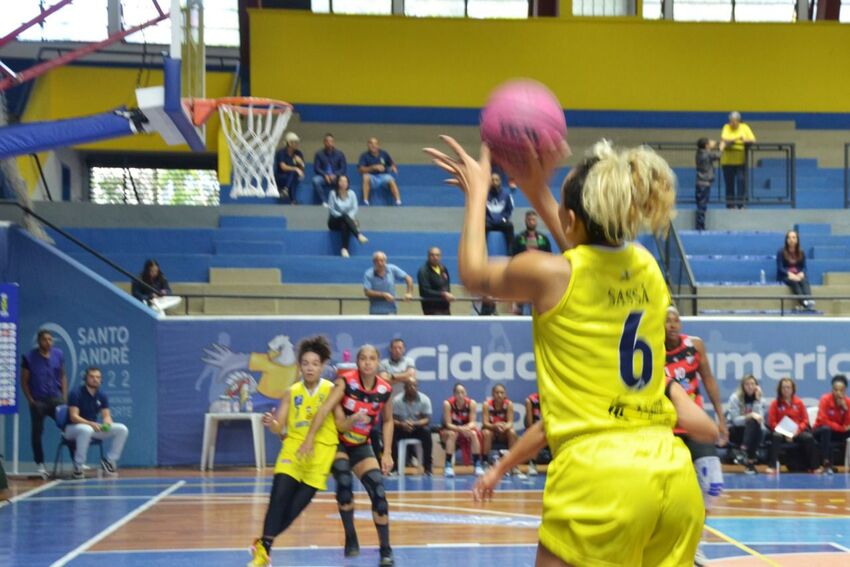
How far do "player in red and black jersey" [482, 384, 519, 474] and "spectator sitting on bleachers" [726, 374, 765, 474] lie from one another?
9.86 ft

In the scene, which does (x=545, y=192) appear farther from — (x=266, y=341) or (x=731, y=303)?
(x=731, y=303)

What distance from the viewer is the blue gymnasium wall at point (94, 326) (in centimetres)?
1778

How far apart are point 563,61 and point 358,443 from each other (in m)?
17.4

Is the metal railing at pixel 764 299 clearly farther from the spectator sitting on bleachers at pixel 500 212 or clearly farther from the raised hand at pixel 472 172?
the raised hand at pixel 472 172

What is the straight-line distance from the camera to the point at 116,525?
476 inches

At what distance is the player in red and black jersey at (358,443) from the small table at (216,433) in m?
7.64

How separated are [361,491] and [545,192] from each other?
11.5 metres

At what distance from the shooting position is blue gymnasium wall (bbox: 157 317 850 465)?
706 inches

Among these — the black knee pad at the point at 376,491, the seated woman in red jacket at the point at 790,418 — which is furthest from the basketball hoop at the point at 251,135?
the seated woman in red jacket at the point at 790,418

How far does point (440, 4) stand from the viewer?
27156mm

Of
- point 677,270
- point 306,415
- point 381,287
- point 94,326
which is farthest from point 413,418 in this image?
point 306,415

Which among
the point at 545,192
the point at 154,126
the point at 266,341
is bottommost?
the point at 266,341

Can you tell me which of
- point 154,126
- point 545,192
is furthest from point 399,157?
point 545,192

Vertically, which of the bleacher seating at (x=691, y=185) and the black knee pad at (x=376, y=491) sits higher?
the bleacher seating at (x=691, y=185)
